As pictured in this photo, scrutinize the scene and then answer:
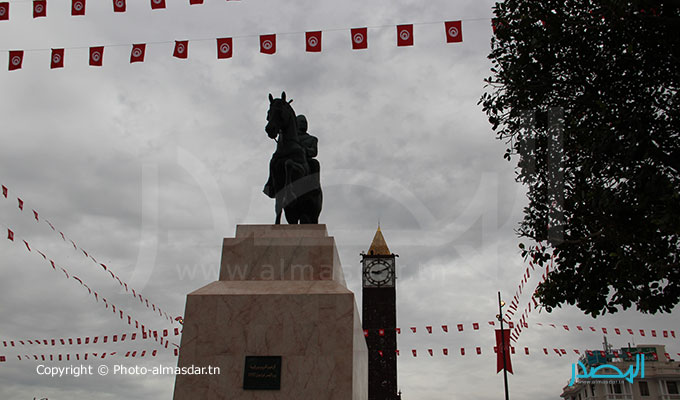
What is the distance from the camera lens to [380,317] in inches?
1617

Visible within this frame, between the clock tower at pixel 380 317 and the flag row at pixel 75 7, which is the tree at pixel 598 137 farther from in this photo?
the clock tower at pixel 380 317

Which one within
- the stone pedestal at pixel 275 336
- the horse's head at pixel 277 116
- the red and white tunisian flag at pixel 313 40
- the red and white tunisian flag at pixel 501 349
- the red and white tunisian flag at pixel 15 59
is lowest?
the stone pedestal at pixel 275 336

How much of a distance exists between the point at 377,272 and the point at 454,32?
34.3 metres

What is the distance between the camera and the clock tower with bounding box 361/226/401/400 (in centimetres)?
3750

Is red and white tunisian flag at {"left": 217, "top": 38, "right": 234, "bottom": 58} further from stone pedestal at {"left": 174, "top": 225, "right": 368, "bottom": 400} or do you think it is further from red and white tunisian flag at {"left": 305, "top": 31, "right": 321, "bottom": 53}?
stone pedestal at {"left": 174, "top": 225, "right": 368, "bottom": 400}

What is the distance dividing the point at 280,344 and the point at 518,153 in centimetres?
516

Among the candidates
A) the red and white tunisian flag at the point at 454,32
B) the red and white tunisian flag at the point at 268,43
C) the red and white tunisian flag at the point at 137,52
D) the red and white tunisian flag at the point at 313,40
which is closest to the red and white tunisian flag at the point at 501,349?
the red and white tunisian flag at the point at 454,32

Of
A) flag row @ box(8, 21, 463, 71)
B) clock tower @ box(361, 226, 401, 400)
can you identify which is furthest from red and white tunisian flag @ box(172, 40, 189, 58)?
clock tower @ box(361, 226, 401, 400)

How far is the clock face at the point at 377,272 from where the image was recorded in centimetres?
4291

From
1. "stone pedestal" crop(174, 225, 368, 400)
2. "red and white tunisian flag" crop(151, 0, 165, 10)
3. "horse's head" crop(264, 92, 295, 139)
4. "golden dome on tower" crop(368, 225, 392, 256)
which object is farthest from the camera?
"golden dome on tower" crop(368, 225, 392, 256)

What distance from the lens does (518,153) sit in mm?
8531

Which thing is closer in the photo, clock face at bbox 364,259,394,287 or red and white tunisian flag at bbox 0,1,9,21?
red and white tunisian flag at bbox 0,1,9,21

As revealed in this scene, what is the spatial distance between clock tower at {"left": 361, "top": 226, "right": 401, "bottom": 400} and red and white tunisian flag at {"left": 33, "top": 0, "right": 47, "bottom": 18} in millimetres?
31976

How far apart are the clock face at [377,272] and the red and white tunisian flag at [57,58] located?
34.4 metres
